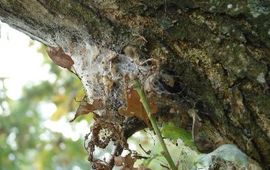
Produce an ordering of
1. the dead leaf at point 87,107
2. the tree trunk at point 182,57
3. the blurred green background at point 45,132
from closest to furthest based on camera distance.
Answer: the tree trunk at point 182,57 → the dead leaf at point 87,107 → the blurred green background at point 45,132

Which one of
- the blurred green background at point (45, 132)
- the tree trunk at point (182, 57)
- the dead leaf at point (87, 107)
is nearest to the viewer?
the tree trunk at point (182, 57)

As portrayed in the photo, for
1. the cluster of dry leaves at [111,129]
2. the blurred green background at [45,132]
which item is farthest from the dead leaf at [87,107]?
the blurred green background at [45,132]

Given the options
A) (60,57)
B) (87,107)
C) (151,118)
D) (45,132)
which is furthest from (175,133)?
(45,132)

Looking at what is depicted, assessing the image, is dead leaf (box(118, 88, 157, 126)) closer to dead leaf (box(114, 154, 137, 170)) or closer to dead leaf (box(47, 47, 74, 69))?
dead leaf (box(114, 154, 137, 170))

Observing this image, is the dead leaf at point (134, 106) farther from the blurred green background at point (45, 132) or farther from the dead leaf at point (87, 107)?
the blurred green background at point (45, 132)

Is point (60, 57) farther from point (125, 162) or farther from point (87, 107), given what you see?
point (125, 162)

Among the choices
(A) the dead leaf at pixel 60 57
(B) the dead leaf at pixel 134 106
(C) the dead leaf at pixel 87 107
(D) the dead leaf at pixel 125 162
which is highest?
(A) the dead leaf at pixel 60 57

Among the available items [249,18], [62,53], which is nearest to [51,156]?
[62,53]
